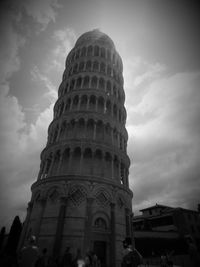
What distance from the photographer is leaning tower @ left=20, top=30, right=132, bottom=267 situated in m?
18.7

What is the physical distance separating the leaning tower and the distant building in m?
12.9

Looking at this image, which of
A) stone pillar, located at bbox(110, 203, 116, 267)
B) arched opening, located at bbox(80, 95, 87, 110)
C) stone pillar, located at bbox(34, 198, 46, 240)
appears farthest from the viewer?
arched opening, located at bbox(80, 95, 87, 110)

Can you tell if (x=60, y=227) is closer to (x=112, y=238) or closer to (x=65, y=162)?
(x=112, y=238)

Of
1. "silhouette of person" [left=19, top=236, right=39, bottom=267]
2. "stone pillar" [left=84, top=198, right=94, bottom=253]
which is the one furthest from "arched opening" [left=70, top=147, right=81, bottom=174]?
"silhouette of person" [left=19, top=236, right=39, bottom=267]

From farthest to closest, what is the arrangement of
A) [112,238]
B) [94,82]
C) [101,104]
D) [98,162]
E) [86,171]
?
[94,82], [101,104], [98,162], [86,171], [112,238]

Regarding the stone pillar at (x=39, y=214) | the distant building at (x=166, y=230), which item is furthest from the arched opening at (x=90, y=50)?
the distant building at (x=166, y=230)

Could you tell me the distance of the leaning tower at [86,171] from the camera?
1866 centimetres

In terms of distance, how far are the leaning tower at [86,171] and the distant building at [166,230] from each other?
509 inches

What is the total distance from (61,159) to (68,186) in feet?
13.3

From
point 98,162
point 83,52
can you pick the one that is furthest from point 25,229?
point 83,52

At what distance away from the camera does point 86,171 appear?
22.8 metres

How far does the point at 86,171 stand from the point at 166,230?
100 ft

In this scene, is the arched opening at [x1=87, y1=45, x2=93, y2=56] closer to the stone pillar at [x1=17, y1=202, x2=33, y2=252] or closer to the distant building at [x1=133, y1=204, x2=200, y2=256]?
the stone pillar at [x1=17, y1=202, x2=33, y2=252]

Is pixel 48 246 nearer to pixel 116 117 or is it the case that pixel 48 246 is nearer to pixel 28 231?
pixel 28 231
